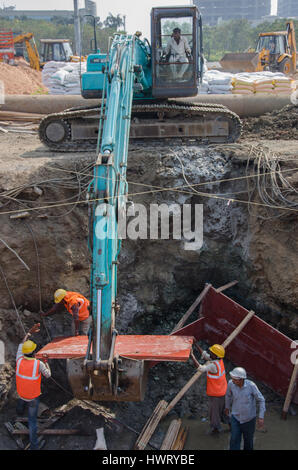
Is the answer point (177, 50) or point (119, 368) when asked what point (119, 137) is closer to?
point (119, 368)

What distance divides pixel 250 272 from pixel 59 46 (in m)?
23.9

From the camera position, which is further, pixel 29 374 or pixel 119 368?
pixel 29 374

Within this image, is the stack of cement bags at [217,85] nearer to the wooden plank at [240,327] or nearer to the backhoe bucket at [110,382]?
the wooden plank at [240,327]

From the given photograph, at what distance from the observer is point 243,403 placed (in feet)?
19.5

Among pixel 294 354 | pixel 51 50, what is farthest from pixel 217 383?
pixel 51 50

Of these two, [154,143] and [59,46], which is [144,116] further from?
[59,46]

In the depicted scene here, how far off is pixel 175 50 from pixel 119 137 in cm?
372

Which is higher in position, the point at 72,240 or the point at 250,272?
the point at 72,240

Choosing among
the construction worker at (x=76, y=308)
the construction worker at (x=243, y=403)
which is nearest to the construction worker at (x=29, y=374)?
the construction worker at (x=76, y=308)

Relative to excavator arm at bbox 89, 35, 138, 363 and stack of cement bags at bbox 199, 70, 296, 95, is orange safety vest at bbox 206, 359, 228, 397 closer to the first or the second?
excavator arm at bbox 89, 35, 138, 363

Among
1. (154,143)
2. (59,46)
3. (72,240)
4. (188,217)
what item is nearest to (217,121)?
(154,143)

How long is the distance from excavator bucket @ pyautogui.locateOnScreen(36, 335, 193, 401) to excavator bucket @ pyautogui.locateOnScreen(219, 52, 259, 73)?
2108 cm

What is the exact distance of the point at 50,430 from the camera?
6734mm
